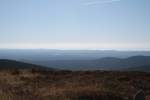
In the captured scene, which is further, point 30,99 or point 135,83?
point 135,83

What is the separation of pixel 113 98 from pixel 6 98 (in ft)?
25.5

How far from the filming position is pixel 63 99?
1398 centimetres

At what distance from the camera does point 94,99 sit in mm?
16422

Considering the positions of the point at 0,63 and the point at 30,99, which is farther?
the point at 0,63

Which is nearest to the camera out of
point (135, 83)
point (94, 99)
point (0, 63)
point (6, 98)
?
point (6, 98)

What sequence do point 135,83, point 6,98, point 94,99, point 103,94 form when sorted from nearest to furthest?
point 6,98
point 94,99
point 103,94
point 135,83

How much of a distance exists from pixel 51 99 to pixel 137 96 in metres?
4.53

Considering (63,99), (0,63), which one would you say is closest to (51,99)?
(63,99)

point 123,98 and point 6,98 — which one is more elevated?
point 6,98

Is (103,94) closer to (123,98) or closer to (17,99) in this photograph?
(123,98)

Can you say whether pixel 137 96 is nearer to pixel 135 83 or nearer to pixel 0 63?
pixel 135 83

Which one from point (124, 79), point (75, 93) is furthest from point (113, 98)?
point (124, 79)

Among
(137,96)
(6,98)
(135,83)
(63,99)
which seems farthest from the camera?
(135,83)

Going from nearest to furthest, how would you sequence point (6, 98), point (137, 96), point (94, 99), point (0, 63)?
1. point (6, 98)
2. point (137, 96)
3. point (94, 99)
4. point (0, 63)
